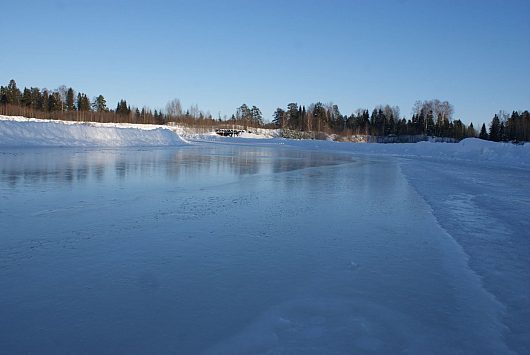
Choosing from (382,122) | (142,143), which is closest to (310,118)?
(382,122)

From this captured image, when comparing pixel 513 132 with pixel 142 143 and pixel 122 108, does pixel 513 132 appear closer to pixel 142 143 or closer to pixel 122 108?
pixel 142 143

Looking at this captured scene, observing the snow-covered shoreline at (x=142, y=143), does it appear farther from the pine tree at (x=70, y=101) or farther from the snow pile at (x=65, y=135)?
the pine tree at (x=70, y=101)

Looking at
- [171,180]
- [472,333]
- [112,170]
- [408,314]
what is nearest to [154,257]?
[408,314]

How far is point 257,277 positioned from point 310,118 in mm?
84549

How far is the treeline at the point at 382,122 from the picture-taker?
70713 mm

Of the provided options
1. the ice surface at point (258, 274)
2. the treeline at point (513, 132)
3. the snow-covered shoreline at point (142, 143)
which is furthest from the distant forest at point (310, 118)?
the ice surface at point (258, 274)

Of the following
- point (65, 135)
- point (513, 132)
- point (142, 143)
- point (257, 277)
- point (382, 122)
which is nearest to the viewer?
point (257, 277)

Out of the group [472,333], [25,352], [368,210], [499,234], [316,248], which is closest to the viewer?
[25,352]

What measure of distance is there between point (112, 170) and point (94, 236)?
7576 mm

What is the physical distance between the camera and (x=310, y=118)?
8631cm

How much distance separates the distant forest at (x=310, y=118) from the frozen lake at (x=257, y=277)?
61.1m

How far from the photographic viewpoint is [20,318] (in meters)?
2.63

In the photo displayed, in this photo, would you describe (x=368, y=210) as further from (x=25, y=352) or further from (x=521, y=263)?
(x=25, y=352)

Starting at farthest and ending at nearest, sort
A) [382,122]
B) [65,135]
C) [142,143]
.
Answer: [382,122]
[142,143]
[65,135]
